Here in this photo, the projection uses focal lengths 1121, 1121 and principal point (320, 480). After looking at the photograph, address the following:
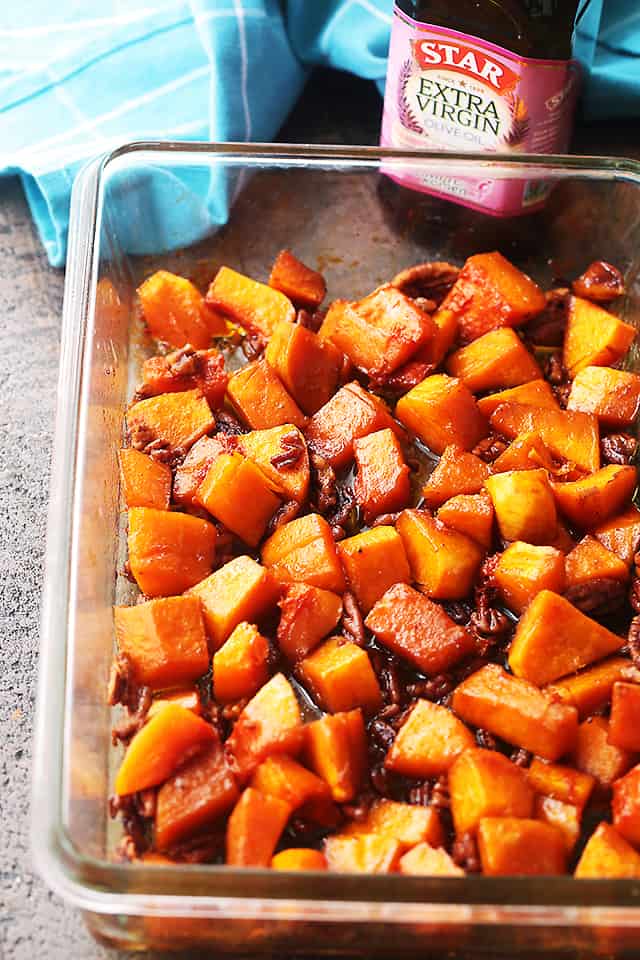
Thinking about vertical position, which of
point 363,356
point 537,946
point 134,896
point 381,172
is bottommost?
point 537,946

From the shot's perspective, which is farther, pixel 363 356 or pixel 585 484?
pixel 363 356

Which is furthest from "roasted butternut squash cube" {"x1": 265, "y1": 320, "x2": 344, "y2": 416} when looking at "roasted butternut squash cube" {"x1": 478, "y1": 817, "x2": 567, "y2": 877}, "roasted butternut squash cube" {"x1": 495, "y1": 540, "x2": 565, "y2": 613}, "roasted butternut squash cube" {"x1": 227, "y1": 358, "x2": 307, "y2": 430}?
"roasted butternut squash cube" {"x1": 478, "y1": 817, "x2": 567, "y2": 877}

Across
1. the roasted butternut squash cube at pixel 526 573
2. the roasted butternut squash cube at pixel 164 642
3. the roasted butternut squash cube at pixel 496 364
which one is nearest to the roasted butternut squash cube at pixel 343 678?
the roasted butternut squash cube at pixel 164 642

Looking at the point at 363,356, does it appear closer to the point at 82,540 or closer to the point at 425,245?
the point at 425,245

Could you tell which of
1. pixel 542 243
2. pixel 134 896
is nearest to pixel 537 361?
pixel 542 243

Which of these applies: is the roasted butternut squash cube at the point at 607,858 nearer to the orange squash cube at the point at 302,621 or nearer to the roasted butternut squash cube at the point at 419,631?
the roasted butternut squash cube at the point at 419,631

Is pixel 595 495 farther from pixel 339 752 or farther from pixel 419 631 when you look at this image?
pixel 339 752

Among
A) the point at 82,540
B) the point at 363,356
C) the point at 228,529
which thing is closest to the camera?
the point at 82,540
